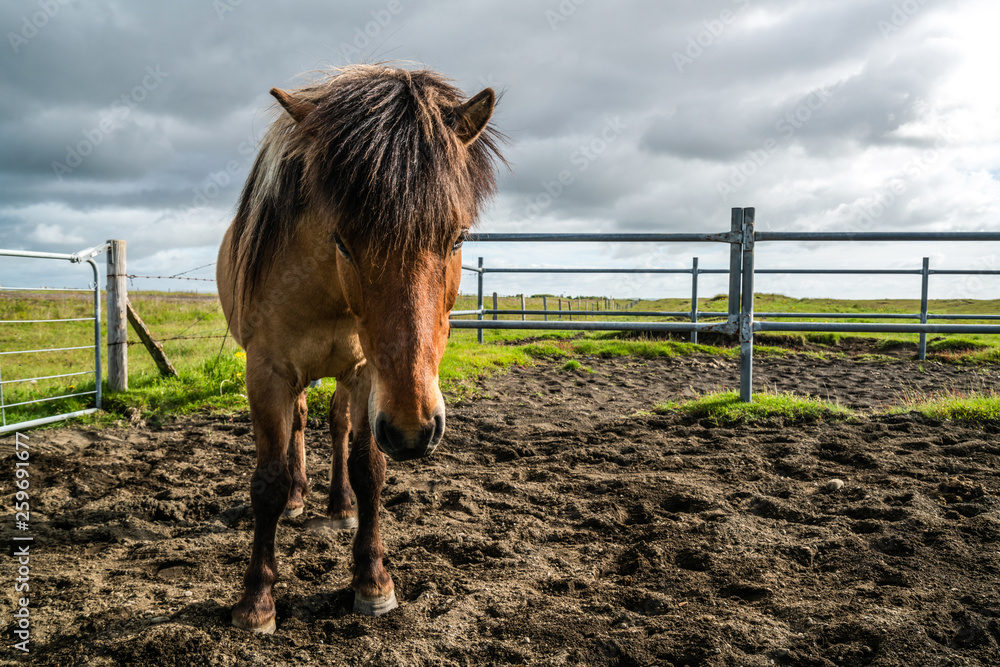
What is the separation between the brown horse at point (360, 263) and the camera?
1.62m

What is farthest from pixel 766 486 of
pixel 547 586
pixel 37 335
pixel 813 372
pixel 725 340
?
pixel 37 335

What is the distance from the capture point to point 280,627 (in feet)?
6.44

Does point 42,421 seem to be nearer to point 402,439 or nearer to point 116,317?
point 116,317

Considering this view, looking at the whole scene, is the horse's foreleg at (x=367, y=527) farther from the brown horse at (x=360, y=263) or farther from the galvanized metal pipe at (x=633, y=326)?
the galvanized metal pipe at (x=633, y=326)

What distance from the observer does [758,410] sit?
461cm

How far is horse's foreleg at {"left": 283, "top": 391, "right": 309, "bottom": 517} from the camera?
307 cm

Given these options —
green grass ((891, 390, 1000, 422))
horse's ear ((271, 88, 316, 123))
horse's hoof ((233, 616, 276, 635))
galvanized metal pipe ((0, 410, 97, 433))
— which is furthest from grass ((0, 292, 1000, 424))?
horse's ear ((271, 88, 316, 123))

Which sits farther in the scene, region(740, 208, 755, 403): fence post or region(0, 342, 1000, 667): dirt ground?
region(740, 208, 755, 403): fence post

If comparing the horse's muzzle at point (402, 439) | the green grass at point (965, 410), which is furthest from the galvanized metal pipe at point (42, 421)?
the green grass at point (965, 410)

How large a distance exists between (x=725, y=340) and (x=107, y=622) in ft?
36.5

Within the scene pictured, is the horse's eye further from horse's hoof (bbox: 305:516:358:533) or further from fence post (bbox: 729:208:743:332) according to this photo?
fence post (bbox: 729:208:743:332)

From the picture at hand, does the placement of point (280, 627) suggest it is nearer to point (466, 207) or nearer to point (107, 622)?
point (107, 622)

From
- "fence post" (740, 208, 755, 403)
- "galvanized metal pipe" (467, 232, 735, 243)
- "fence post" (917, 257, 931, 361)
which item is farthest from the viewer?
"fence post" (917, 257, 931, 361)

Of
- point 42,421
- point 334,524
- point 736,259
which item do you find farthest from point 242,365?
point 736,259
